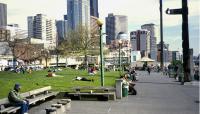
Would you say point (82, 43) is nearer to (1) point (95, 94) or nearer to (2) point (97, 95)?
(1) point (95, 94)

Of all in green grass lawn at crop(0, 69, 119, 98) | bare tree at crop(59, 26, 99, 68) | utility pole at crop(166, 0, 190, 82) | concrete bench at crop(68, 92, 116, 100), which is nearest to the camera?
concrete bench at crop(68, 92, 116, 100)

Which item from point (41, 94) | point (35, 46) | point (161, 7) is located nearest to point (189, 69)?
point (41, 94)

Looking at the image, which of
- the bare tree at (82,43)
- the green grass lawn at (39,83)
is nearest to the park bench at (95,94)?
the green grass lawn at (39,83)

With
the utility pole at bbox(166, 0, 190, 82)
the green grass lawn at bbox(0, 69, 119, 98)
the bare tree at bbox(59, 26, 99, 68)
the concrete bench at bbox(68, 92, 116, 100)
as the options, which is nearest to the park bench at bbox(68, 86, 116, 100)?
the concrete bench at bbox(68, 92, 116, 100)

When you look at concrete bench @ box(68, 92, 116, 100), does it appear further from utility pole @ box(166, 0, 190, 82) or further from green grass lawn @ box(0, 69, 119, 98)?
utility pole @ box(166, 0, 190, 82)

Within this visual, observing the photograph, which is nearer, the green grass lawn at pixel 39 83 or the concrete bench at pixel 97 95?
the concrete bench at pixel 97 95

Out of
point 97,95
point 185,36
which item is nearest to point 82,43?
point 185,36

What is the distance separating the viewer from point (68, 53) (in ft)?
310

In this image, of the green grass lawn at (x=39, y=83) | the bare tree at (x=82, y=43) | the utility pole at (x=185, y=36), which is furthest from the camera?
the bare tree at (x=82, y=43)

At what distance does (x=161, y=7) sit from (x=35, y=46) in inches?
1866

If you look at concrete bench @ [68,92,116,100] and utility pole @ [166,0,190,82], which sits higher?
utility pole @ [166,0,190,82]

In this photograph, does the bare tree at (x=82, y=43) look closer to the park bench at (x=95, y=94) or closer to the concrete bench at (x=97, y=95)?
the park bench at (x=95, y=94)

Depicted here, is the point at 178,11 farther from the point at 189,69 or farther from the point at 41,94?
the point at 41,94

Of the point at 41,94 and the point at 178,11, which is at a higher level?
the point at 178,11
